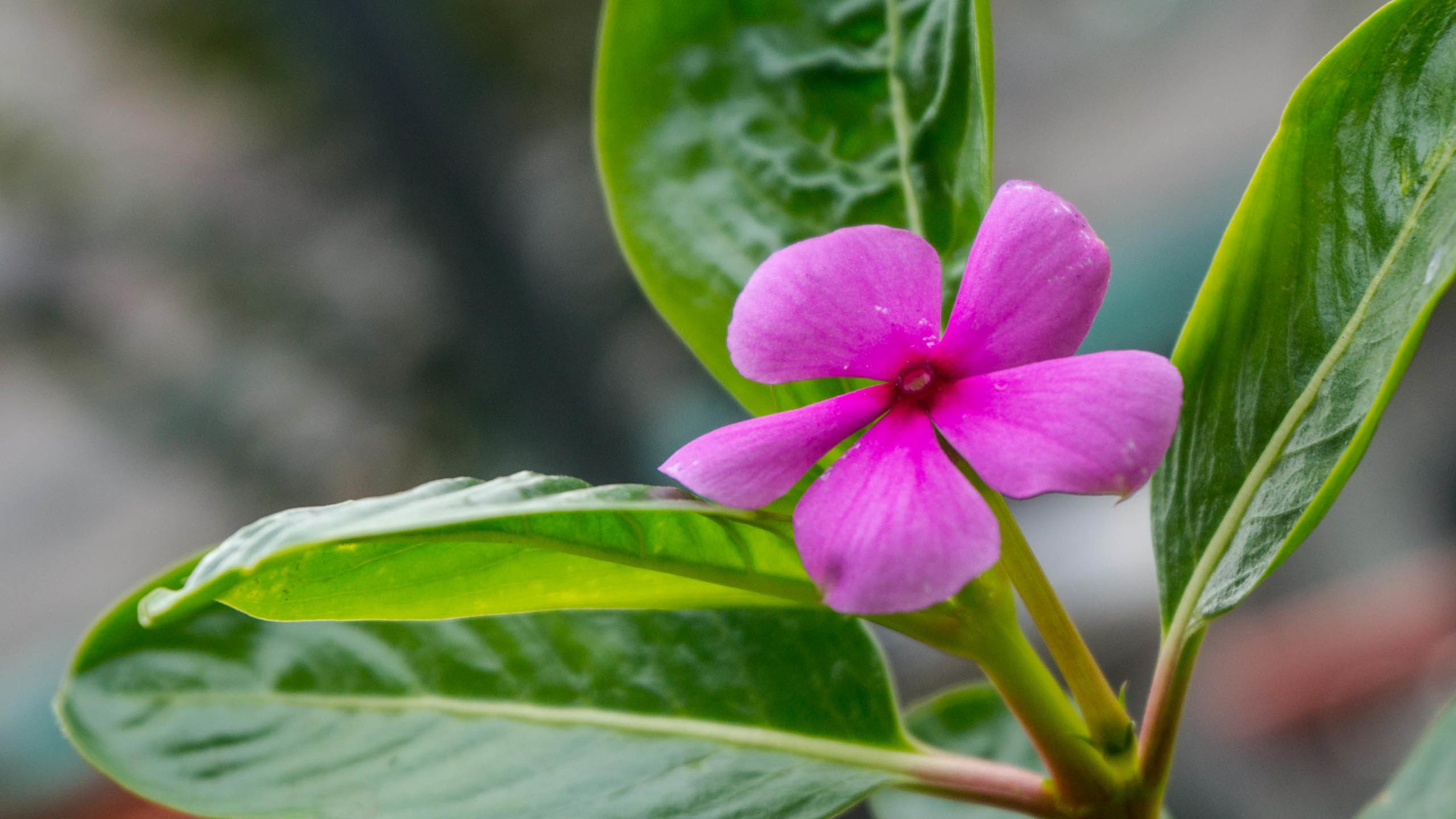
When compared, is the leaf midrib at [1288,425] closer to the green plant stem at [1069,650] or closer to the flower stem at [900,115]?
the green plant stem at [1069,650]

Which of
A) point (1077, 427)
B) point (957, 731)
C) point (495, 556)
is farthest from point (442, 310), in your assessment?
point (1077, 427)

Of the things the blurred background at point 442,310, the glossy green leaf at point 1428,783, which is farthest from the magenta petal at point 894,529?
the blurred background at point 442,310

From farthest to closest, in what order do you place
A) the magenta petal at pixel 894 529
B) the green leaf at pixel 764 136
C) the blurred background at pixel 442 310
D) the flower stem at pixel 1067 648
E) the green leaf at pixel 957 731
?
the blurred background at pixel 442 310, the green leaf at pixel 957 731, the green leaf at pixel 764 136, the flower stem at pixel 1067 648, the magenta petal at pixel 894 529

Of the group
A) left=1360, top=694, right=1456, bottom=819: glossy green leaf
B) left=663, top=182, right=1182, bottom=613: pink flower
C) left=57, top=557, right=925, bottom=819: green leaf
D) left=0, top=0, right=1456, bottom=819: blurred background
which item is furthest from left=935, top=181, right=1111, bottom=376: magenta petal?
left=0, top=0, right=1456, bottom=819: blurred background

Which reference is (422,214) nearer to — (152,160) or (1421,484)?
(152,160)

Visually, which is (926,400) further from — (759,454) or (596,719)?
(596,719)
